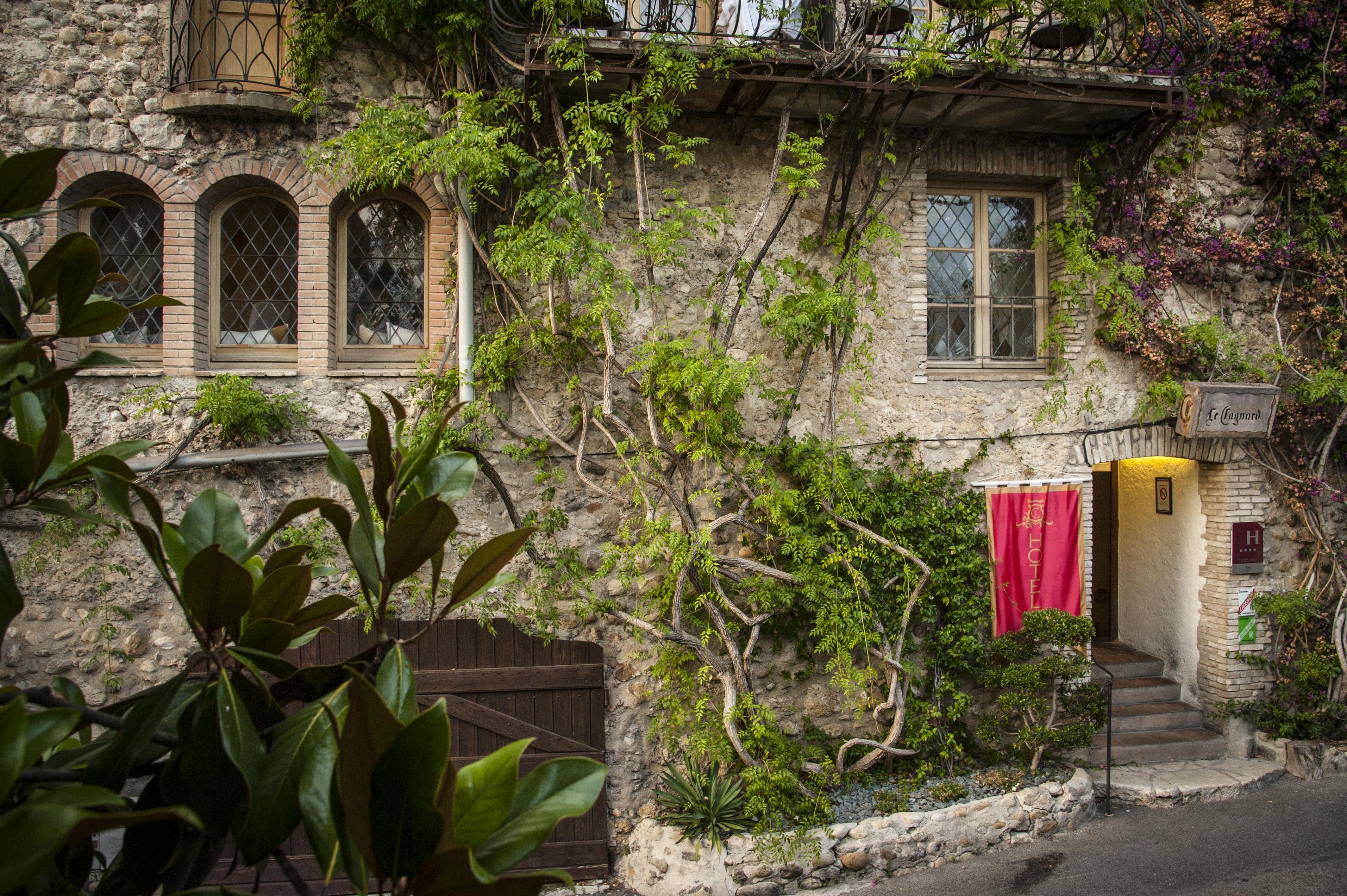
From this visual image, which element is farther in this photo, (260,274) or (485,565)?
(260,274)

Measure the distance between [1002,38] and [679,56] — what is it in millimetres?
2514

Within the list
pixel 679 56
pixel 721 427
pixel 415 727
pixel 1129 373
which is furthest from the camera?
pixel 1129 373

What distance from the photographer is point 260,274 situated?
17.4 feet

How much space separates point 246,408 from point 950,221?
523 cm

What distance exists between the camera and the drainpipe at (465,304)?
16.3 feet

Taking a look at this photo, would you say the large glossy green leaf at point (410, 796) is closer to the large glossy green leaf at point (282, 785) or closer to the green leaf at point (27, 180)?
the large glossy green leaf at point (282, 785)

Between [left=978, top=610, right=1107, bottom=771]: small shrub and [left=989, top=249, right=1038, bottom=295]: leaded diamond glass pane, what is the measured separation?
8.30 ft

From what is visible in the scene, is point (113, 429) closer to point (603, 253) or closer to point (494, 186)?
point (494, 186)

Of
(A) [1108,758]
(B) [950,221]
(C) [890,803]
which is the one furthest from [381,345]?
(A) [1108,758]

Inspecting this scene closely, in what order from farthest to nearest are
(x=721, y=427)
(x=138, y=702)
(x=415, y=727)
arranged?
(x=721, y=427), (x=138, y=702), (x=415, y=727)

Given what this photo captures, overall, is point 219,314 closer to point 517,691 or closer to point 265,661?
point 517,691

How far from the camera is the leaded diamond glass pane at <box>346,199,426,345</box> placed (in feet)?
17.7

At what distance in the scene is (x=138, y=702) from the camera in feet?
3.12

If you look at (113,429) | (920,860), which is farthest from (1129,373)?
(113,429)
